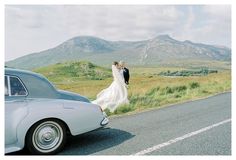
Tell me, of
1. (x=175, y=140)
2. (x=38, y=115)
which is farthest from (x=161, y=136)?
(x=38, y=115)

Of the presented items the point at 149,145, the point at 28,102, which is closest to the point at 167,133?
the point at 149,145

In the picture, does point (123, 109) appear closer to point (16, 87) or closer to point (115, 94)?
point (115, 94)

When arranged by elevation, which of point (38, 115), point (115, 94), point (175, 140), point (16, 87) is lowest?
point (175, 140)

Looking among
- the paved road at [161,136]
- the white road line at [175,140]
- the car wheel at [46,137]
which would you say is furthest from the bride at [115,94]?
the car wheel at [46,137]

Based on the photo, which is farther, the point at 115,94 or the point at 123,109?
the point at 115,94

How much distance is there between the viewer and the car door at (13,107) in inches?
206

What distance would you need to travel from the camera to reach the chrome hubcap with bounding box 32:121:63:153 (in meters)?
5.52

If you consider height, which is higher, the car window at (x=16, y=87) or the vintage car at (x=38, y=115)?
the car window at (x=16, y=87)

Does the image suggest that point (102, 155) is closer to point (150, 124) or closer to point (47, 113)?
point (47, 113)

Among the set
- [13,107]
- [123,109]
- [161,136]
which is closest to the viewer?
[13,107]

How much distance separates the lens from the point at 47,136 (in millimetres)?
5570

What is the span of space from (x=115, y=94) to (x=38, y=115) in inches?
296

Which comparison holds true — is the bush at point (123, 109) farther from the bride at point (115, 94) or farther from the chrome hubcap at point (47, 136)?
the chrome hubcap at point (47, 136)

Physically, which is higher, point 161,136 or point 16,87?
point 16,87
